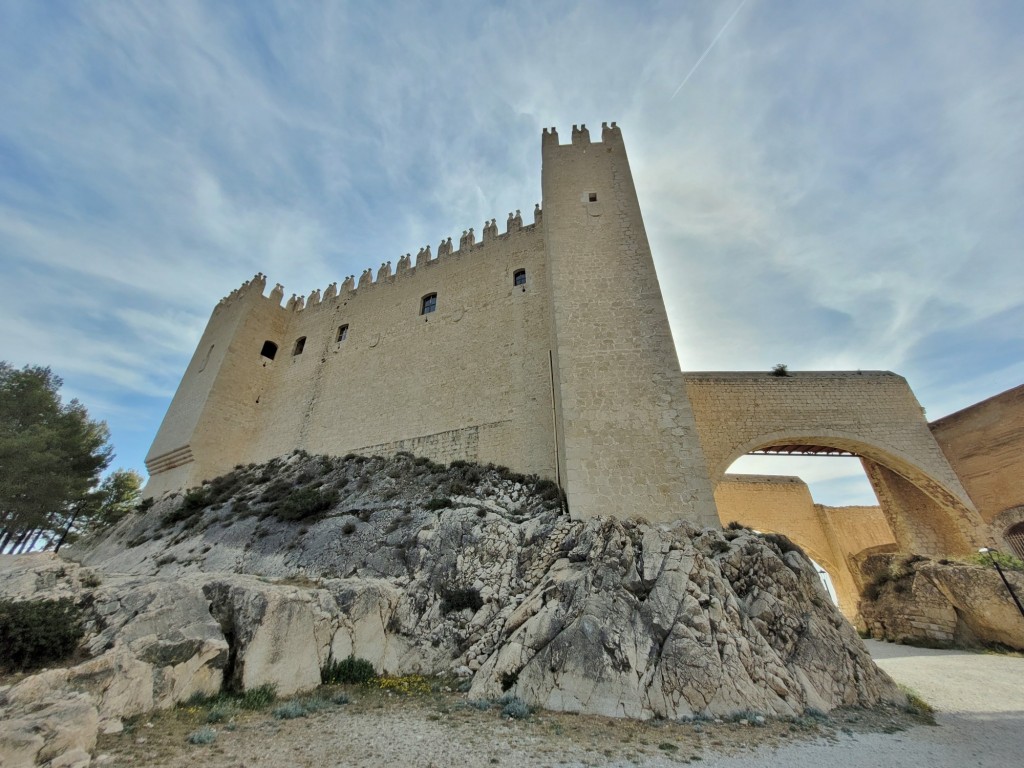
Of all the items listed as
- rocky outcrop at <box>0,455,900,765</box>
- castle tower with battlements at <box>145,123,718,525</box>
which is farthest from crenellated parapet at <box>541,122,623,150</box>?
rocky outcrop at <box>0,455,900,765</box>

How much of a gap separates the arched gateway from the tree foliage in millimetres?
20142

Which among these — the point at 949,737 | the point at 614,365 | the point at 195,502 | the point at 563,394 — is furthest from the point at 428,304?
the point at 949,737

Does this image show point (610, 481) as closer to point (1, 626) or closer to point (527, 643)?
point (527, 643)

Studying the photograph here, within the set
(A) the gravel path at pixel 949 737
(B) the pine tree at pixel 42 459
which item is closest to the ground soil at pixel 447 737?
(A) the gravel path at pixel 949 737

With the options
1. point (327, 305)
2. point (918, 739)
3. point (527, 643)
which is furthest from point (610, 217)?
point (327, 305)

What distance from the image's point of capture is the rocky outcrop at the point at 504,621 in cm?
505

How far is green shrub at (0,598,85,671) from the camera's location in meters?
4.77

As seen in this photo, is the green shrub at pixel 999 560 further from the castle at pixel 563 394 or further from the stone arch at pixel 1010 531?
the castle at pixel 563 394

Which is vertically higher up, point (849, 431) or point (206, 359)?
point (206, 359)

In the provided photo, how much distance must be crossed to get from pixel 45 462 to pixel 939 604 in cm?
2550

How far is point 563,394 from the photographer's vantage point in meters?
8.92

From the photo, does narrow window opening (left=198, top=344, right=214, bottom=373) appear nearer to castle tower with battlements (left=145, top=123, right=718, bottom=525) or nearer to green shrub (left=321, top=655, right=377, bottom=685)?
castle tower with battlements (left=145, top=123, right=718, bottom=525)

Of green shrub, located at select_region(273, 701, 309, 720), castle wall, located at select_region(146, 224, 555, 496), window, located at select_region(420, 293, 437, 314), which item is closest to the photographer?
green shrub, located at select_region(273, 701, 309, 720)

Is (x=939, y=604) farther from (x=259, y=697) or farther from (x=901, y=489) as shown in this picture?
(x=259, y=697)
